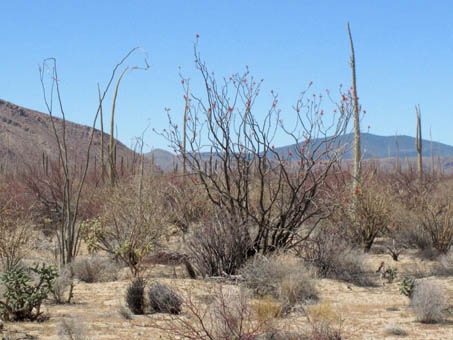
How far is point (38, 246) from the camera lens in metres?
13.4

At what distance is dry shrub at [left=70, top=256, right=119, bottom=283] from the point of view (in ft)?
32.3

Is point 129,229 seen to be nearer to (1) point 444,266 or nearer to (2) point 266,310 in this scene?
(2) point 266,310

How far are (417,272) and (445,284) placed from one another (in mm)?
1470

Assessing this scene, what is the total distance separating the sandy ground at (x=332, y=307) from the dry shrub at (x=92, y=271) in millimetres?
397

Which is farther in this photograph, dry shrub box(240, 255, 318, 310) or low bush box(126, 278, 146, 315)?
dry shrub box(240, 255, 318, 310)

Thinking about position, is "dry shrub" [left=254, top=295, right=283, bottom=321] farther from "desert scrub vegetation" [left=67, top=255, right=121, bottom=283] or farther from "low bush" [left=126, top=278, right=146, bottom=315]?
"desert scrub vegetation" [left=67, top=255, right=121, bottom=283]

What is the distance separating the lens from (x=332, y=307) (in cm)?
770

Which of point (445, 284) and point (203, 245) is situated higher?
point (203, 245)

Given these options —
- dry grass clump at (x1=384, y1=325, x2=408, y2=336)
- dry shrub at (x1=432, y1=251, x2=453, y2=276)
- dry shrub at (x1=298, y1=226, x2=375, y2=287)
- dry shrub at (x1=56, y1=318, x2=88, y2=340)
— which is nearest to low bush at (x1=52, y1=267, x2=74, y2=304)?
dry shrub at (x1=56, y1=318, x2=88, y2=340)

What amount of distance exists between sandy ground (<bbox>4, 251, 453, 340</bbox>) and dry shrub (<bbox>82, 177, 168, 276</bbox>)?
0.63m

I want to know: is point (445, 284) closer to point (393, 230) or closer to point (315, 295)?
point (315, 295)

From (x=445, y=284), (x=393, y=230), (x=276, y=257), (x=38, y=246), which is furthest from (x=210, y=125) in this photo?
(x=393, y=230)

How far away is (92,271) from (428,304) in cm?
572

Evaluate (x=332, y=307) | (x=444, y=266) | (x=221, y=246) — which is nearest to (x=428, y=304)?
(x=332, y=307)
